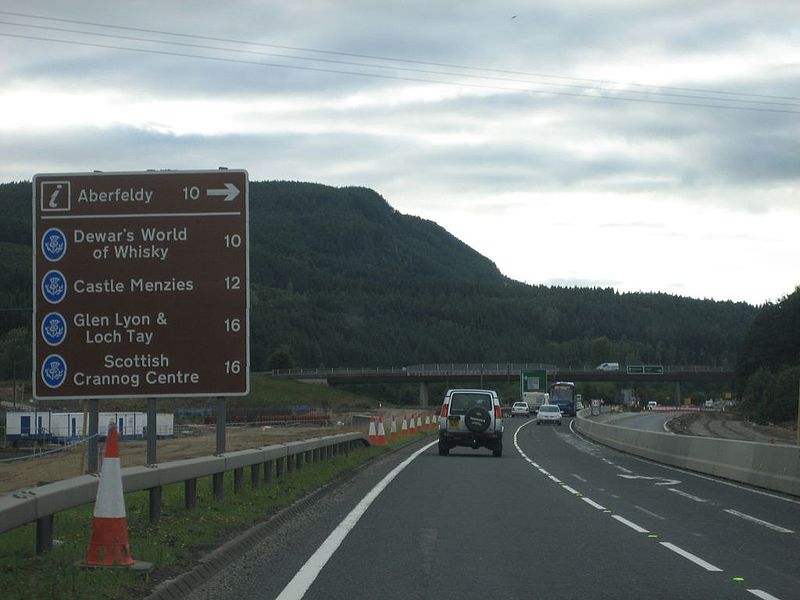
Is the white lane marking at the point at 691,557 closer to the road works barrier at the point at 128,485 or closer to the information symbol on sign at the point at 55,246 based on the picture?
the road works barrier at the point at 128,485

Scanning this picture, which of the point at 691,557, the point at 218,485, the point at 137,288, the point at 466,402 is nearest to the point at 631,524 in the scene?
the point at 691,557

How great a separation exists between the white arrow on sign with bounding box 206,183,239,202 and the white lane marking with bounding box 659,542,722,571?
847 centimetres

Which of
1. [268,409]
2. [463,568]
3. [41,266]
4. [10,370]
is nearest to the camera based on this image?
[463,568]

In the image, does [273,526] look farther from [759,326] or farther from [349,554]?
[759,326]

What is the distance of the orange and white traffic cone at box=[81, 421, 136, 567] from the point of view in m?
9.09

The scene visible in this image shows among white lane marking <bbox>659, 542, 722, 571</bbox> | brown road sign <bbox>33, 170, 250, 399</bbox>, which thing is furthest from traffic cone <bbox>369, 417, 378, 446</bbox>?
white lane marking <bbox>659, 542, 722, 571</bbox>

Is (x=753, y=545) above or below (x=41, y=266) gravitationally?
below

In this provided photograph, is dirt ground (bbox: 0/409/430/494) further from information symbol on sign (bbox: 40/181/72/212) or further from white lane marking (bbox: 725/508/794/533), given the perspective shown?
white lane marking (bbox: 725/508/794/533)

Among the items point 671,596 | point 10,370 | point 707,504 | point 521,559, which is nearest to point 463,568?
point 521,559

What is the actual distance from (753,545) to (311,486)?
8.92 m

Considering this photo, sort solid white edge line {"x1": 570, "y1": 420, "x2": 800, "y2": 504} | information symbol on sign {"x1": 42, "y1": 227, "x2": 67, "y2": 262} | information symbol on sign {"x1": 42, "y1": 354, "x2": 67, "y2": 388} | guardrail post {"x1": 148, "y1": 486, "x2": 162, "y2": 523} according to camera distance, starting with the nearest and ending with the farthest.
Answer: guardrail post {"x1": 148, "y1": 486, "x2": 162, "y2": 523}, information symbol on sign {"x1": 42, "y1": 354, "x2": 67, "y2": 388}, information symbol on sign {"x1": 42, "y1": 227, "x2": 67, "y2": 262}, solid white edge line {"x1": 570, "y1": 420, "x2": 800, "y2": 504}

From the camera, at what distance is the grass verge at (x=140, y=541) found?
8250 mm

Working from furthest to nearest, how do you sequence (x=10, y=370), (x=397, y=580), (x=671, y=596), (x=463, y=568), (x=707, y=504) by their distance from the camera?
(x=10, y=370), (x=707, y=504), (x=463, y=568), (x=397, y=580), (x=671, y=596)

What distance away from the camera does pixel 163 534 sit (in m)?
11.5
